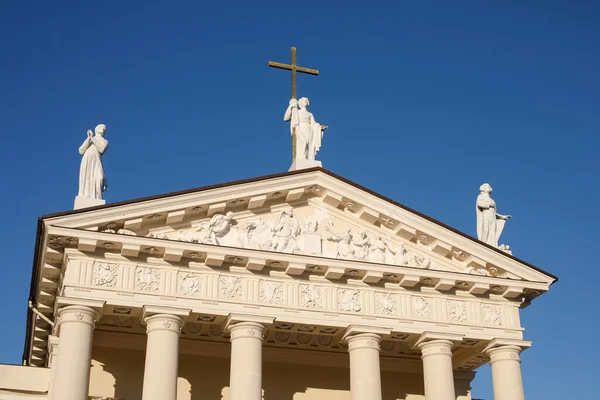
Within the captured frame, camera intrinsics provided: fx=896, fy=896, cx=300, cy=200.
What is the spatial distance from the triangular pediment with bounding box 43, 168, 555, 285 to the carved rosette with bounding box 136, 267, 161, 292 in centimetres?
88

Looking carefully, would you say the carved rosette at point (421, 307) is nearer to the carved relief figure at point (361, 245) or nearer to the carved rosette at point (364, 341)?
the carved rosette at point (364, 341)

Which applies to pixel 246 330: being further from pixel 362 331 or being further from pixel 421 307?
pixel 421 307

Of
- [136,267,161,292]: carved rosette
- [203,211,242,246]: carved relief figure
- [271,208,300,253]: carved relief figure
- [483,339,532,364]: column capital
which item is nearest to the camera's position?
[136,267,161,292]: carved rosette

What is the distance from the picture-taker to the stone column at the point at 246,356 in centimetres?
2027

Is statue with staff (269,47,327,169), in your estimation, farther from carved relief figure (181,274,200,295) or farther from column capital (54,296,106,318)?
column capital (54,296,106,318)

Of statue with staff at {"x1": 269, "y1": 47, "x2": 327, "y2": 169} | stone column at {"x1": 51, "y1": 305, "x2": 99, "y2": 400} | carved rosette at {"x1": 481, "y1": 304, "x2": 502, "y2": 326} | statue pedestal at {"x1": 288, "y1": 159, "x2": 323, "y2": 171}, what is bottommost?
stone column at {"x1": 51, "y1": 305, "x2": 99, "y2": 400}

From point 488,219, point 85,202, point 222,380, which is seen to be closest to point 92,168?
point 85,202

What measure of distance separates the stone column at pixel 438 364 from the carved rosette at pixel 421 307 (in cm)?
54

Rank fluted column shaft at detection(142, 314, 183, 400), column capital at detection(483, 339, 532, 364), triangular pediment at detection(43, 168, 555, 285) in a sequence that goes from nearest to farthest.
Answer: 1. fluted column shaft at detection(142, 314, 183, 400)
2. triangular pediment at detection(43, 168, 555, 285)
3. column capital at detection(483, 339, 532, 364)

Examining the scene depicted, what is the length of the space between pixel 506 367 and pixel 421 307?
2664 mm

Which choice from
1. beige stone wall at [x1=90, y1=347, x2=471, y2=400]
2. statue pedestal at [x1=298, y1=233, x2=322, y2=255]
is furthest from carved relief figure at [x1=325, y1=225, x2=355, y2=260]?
beige stone wall at [x1=90, y1=347, x2=471, y2=400]

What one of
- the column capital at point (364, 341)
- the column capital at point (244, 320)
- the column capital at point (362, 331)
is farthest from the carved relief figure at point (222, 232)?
the column capital at point (364, 341)

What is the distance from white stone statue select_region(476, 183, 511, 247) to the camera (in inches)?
957

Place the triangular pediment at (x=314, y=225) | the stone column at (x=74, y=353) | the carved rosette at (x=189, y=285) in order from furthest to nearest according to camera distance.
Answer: the triangular pediment at (x=314, y=225) < the carved rosette at (x=189, y=285) < the stone column at (x=74, y=353)
